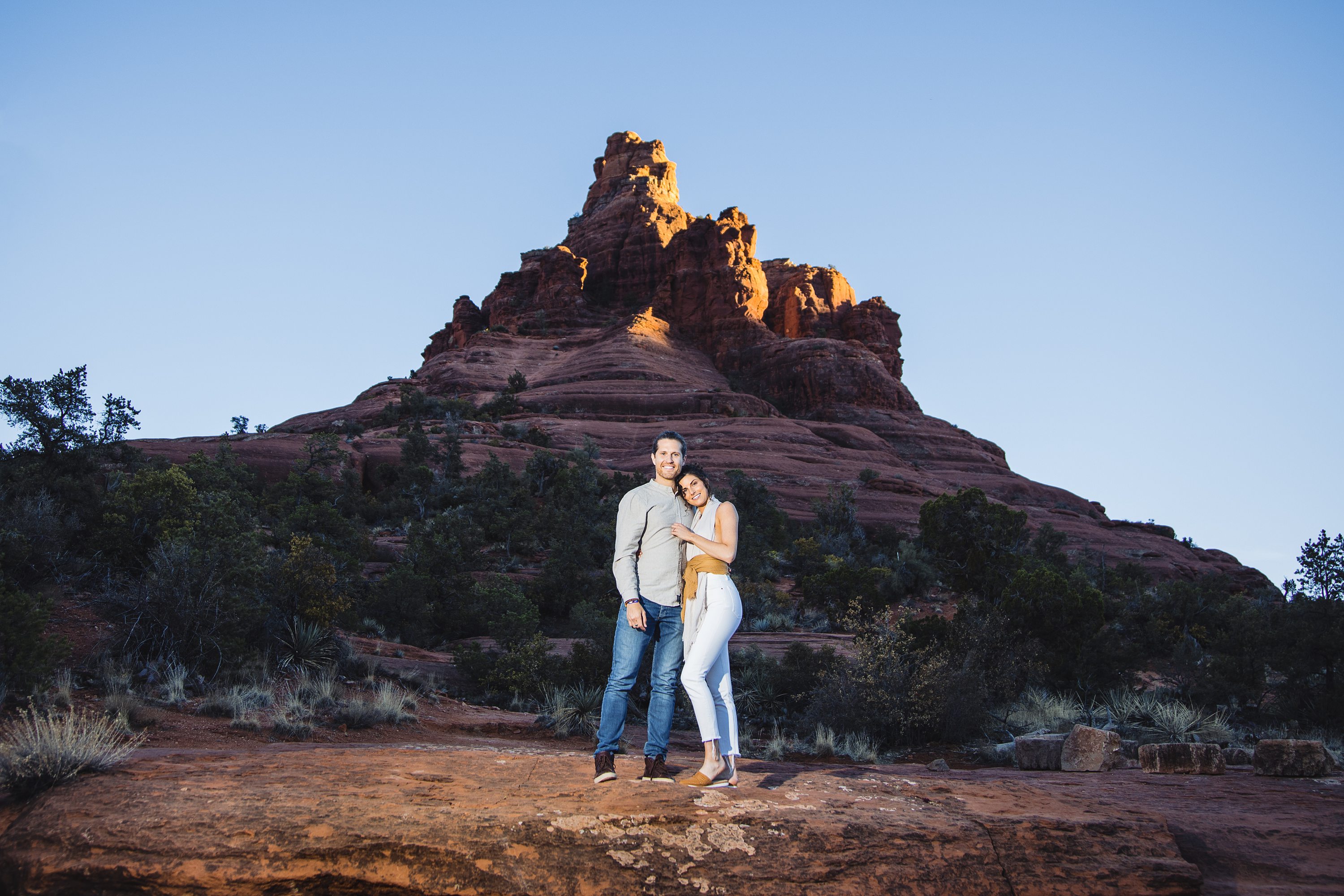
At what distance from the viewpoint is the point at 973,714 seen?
11836 mm

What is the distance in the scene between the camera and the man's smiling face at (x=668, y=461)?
5324 mm

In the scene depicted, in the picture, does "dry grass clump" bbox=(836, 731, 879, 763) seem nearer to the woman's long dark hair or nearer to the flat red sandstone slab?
the flat red sandstone slab

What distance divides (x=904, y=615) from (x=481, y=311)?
7125cm

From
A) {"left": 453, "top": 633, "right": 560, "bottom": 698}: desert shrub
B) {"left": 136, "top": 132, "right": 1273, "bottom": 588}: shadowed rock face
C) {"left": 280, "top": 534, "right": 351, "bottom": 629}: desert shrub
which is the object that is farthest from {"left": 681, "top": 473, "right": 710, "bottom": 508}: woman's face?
{"left": 136, "top": 132, "right": 1273, "bottom": 588}: shadowed rock face

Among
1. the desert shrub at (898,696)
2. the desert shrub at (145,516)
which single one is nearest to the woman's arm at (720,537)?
the desert shrub at (898,696)

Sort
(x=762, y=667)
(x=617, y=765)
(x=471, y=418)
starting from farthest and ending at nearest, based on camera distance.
Result: (x=471, y=418)
(x=762, y=667)
(x=617, y=765)

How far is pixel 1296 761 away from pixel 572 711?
7948 millimetres

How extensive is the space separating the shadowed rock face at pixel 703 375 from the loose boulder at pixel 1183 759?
3088cm

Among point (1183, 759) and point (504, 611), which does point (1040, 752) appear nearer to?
point (1183, 759)

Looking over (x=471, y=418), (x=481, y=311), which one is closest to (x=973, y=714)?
(x=471, y=418)

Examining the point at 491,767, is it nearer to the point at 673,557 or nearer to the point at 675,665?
the point at 675,665

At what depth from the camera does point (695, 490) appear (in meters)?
5.29

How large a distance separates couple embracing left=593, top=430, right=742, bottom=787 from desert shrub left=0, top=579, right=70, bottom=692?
6.62 meters

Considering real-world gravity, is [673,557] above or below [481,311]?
below
